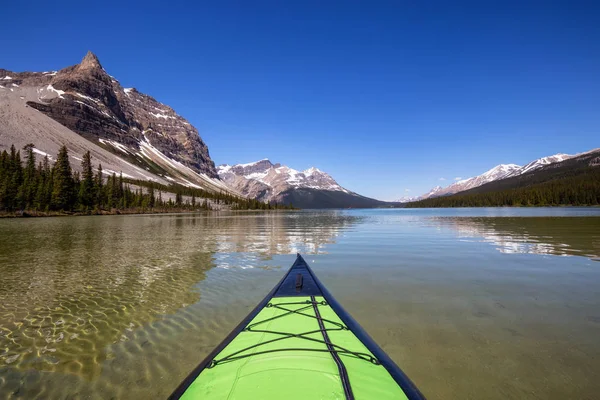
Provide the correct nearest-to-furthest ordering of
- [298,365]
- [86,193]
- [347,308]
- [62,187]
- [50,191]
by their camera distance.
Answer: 1. [298,365]
2. [347,308]
3. [50,191]
4. [62,187]
5. [86,193]

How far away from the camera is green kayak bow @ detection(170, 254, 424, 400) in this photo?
393 cm

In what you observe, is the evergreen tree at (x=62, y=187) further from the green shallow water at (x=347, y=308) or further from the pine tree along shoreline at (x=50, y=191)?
the green shallow water at (x=347, y=308)

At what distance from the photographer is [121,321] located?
349 inches

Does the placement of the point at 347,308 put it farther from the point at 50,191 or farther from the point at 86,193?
the point at 86,193

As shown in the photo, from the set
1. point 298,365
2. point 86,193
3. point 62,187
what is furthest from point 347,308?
point 86,193

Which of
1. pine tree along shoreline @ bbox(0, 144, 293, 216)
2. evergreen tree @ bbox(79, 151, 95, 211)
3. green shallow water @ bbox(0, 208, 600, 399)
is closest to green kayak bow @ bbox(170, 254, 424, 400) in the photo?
green shallow water @ bbox(0, 208, 600, 399)

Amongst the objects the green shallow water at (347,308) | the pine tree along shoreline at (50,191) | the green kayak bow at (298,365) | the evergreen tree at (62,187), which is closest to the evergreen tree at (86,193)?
the pine tree along shoreline at (50,191)

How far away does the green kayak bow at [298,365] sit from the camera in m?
3.93

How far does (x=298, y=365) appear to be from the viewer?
180 inches

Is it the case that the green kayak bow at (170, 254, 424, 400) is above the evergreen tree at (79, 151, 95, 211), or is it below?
below

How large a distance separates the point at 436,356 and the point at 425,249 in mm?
16769

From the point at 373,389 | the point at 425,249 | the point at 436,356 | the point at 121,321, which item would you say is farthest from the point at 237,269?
the point at 425,249

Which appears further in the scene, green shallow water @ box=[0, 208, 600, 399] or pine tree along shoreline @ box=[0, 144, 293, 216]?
pine tree along shoreline @ box=[0, 144, 293, 216]

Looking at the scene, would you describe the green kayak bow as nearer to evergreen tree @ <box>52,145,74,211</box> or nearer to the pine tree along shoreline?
the pine tree along shoreline
